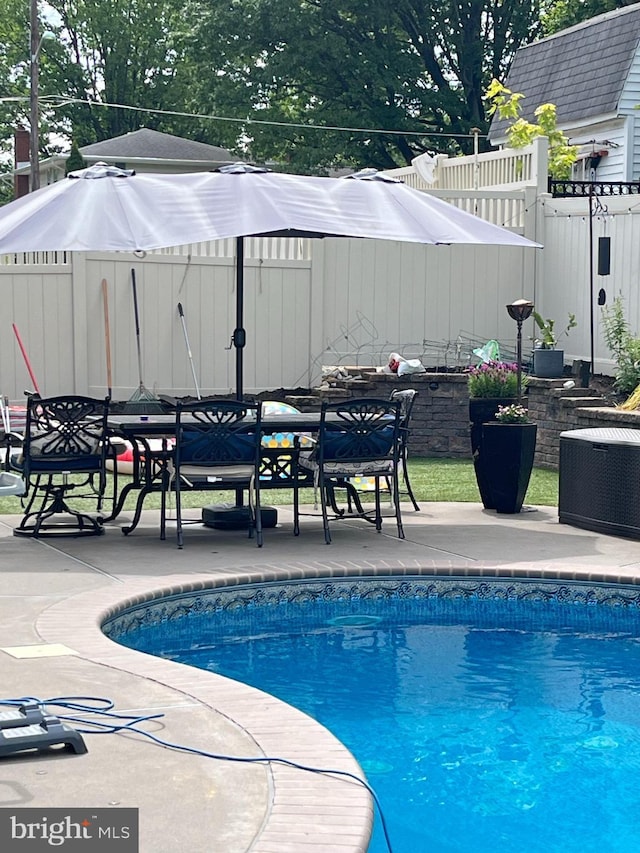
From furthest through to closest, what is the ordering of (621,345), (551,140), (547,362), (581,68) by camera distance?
1. (581,68)
2. (551,140)
3. (547,362)
4. (621,345)

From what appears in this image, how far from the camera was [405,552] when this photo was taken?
785 cm

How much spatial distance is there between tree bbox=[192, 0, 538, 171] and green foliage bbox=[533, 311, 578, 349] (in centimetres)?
1528

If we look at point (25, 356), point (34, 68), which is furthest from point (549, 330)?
point (34, 68)

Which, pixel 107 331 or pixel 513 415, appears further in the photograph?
pixel 107 331

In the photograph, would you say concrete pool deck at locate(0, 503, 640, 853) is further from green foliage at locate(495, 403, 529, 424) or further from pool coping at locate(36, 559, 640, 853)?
green foliage at locate(495, 403, 529, 424)

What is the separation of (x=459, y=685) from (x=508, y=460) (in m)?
3.60

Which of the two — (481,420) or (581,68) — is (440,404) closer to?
(481,420)

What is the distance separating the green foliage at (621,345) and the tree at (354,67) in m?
16.5

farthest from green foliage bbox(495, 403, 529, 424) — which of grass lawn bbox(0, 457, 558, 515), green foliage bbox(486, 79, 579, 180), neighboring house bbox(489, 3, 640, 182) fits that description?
neighboring house bbox(489, 3, 640, 182)

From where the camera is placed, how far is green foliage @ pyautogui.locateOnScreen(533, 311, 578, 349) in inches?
537

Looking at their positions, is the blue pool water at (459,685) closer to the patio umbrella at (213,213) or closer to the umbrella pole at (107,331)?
the patio umbrella at (213,213)

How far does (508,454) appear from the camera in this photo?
30.3ft

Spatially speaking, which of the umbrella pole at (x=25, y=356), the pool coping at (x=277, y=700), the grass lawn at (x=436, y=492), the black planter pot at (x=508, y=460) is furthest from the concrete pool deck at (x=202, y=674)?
the umbrella pole at (x=25, y=356)

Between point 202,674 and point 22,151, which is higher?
point 22,151
